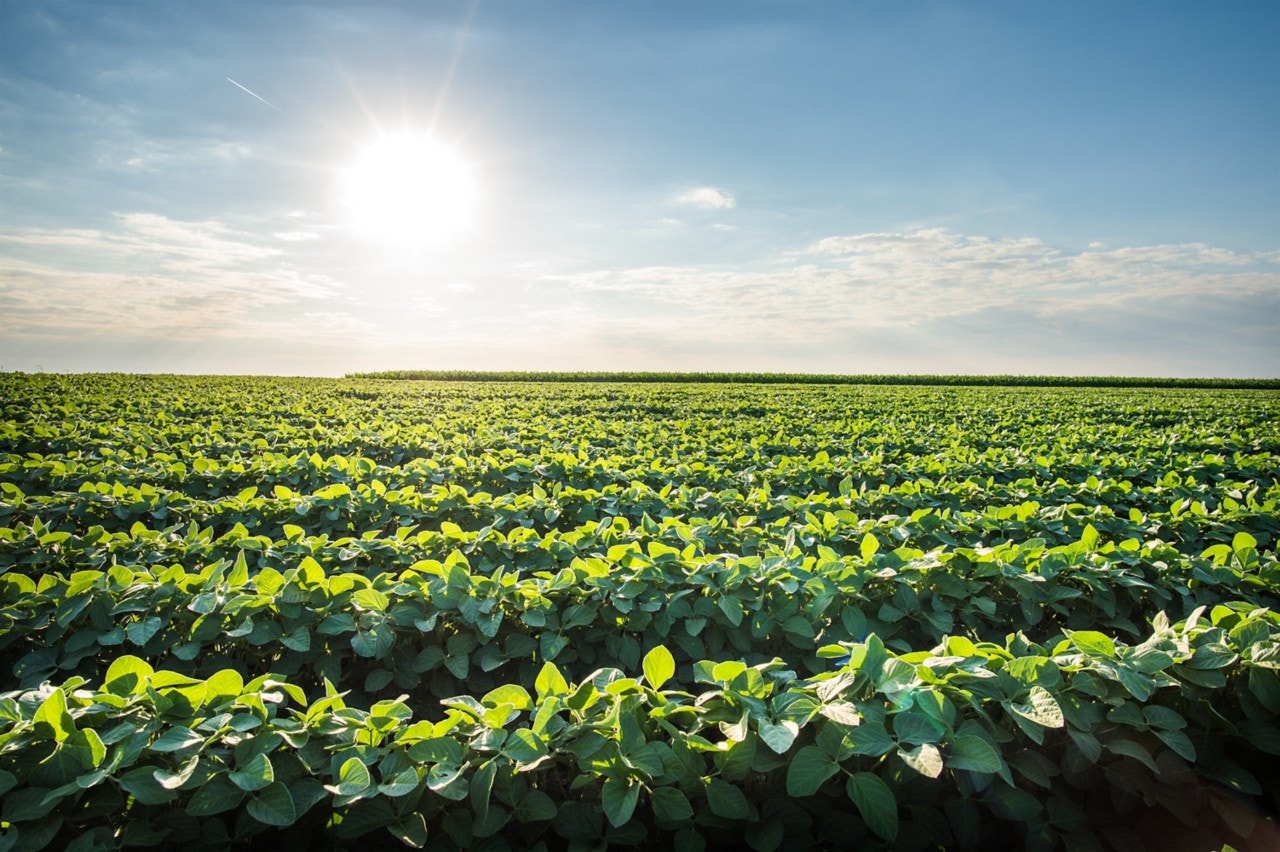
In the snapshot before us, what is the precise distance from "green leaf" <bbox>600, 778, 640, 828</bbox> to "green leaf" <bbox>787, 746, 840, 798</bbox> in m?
0.45

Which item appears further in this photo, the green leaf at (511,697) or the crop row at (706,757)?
the green leaf at (511,697)

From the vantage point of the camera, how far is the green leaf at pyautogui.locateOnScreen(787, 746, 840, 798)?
6.42 ft

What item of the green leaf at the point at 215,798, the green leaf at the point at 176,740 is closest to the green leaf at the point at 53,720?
the green leaf at the point at 176,740

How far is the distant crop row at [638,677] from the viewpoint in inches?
79.2

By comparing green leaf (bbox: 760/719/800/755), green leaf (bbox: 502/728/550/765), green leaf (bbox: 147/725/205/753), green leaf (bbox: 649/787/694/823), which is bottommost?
green leaf (bbox: 649/787/694/823)

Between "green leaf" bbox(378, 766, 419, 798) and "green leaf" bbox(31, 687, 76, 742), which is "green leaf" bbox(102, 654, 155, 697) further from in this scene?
"green leaf" bbox(378, 766, 419, 798)

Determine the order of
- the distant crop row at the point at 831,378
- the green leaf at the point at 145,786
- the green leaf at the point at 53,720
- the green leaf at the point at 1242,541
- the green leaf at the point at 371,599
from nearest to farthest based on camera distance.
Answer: the green leaf at the point at 145,786 → the green leaf at the point at 53,720 → the green leaf at the point at 371,599 → the green leaf at the point at 1242,541 → the distant crop row at the point at 831,378

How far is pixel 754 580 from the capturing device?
10.8 feet

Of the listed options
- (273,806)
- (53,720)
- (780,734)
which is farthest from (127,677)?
(780,734)

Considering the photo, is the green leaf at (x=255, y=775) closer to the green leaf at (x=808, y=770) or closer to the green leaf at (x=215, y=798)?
the green leaf at (x=215, y=798)

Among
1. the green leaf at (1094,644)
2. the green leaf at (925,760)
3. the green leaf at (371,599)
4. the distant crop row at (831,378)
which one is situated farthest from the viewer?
the distant crop row at (831,378)

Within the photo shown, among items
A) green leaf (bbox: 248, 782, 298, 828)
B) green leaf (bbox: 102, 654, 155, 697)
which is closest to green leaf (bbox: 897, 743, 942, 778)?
green leaf (bbox: 248, 782, 298, 828)

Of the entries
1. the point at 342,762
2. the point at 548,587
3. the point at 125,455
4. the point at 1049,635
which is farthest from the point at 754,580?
the point at 125,455

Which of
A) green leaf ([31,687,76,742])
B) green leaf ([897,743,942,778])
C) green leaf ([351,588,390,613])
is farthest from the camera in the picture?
green leaf ([351,588,390,613])
